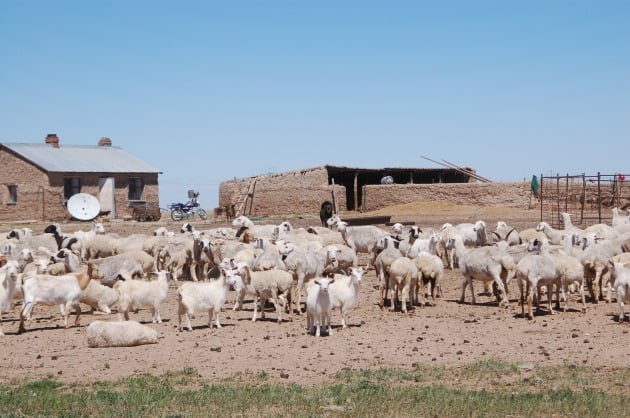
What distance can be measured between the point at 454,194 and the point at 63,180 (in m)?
20.2

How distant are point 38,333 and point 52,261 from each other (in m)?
5.37

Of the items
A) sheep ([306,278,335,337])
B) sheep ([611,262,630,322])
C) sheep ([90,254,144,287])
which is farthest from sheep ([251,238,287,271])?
sheep ([611,262,630,322])

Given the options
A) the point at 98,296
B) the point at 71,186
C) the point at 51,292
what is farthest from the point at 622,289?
the point at 71,186

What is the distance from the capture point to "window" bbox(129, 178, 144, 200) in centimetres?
5269

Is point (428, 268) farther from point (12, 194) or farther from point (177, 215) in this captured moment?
point (12, 194)

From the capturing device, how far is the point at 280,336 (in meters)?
14.9

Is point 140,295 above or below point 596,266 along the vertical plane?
below

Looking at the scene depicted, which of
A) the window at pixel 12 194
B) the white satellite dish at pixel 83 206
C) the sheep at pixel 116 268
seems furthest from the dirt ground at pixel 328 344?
the window at pixel 12 194

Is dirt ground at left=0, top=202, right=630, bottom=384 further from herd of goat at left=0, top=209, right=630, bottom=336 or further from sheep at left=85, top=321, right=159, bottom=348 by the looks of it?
herd of goat at left=0, top=209, right=630, bottom=336

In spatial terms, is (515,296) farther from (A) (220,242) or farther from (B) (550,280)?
(A) (220,242)

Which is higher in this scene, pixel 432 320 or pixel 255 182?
pixel 255 182

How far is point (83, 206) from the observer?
150ft

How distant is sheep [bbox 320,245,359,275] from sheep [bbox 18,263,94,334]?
18.2ft

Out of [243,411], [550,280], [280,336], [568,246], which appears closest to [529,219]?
[568,246]
